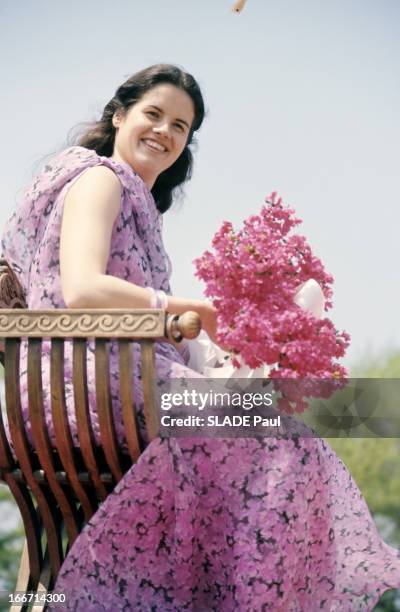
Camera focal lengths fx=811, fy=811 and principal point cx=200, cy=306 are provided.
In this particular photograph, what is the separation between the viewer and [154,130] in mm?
2244

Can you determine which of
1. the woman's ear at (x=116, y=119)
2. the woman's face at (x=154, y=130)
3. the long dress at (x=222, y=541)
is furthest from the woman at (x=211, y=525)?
the woman's ear at (x=116, y=119)

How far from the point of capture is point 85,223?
5.94ft

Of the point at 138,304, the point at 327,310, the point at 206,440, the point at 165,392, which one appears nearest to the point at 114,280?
the point at 138,304

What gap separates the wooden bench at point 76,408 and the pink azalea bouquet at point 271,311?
155 millimetres

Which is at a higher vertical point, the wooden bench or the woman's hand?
the woman's hand

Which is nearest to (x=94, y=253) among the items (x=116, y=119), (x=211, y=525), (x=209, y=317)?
(x=209, y=317)

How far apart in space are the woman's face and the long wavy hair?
0.09 feet

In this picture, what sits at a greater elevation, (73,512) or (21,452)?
(21,452)

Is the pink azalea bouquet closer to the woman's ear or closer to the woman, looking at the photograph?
the woman

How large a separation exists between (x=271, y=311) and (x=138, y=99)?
0.90 m

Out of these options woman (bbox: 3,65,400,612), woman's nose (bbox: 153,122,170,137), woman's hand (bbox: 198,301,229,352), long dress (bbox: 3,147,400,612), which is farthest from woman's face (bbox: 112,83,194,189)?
long dress (bbox: 3,147,400,612)

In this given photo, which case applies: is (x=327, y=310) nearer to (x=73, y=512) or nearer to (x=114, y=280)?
(x=114, y=280)

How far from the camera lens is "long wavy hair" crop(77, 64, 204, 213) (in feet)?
7.51

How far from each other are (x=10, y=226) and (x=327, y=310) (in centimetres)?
87
